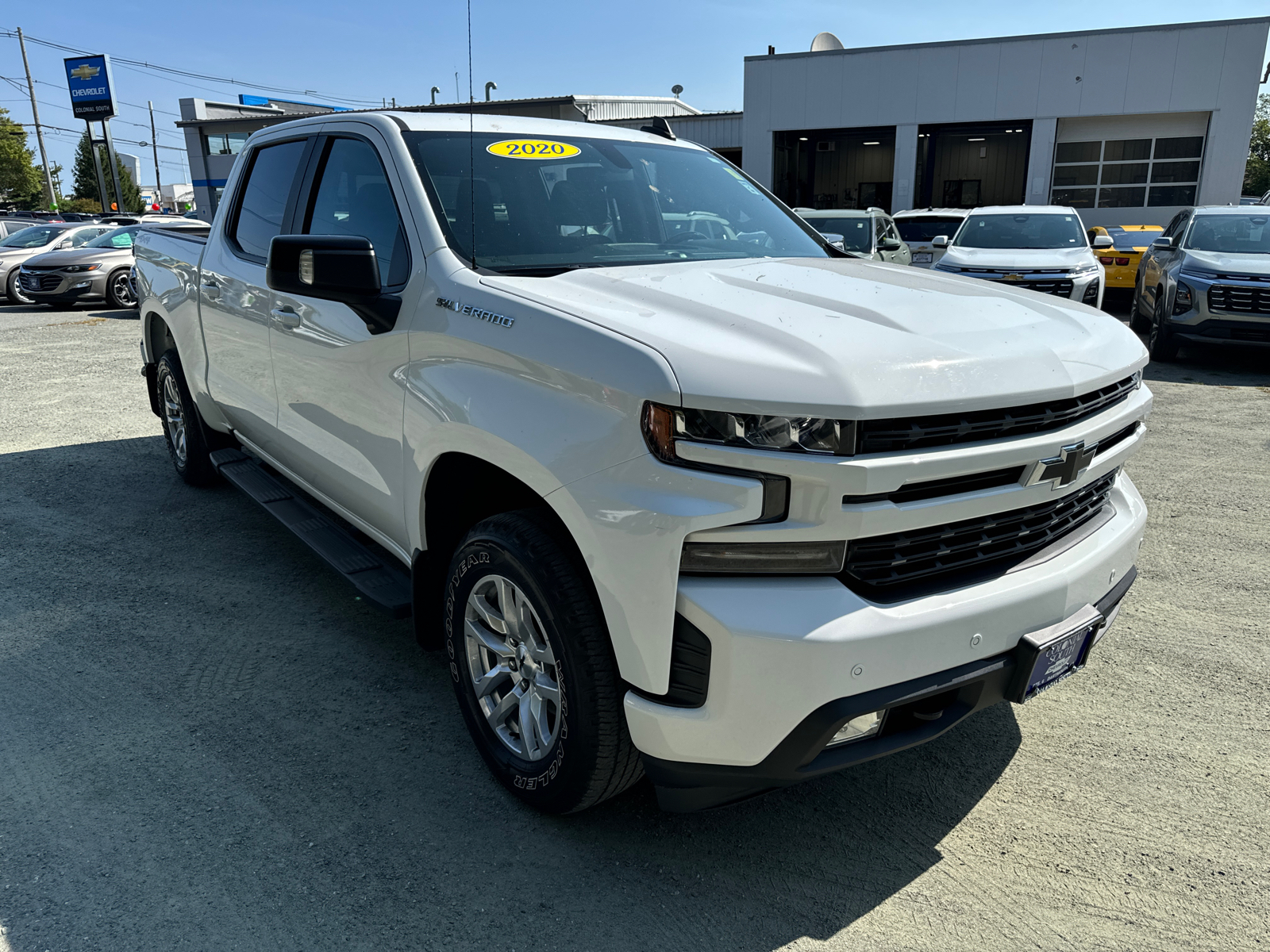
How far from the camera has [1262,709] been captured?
3.26m

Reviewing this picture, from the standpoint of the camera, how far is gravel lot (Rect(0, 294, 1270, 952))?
2.29m

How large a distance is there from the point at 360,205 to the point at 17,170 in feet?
271

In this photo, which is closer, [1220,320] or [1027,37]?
[1220,320]

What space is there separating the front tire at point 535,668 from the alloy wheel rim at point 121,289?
55.9 ft

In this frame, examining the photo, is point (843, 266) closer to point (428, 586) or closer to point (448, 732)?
point (428, 586)

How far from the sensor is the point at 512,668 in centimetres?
265

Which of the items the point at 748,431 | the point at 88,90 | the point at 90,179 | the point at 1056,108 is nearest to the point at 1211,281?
the point at 748,431

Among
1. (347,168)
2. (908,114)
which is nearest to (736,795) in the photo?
(347,168)

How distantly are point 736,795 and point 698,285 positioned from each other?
1402 millimetres

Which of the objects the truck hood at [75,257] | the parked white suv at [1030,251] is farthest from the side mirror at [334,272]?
the truck hood at [75,257]

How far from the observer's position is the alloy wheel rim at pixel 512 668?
2.49 meters

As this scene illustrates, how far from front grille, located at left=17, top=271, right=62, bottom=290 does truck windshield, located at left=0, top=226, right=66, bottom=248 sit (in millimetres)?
2448

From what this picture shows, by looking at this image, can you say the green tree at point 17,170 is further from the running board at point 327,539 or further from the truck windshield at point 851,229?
the running board at point 327,539

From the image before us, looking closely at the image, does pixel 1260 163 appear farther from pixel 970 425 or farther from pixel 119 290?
pixel 970 425
